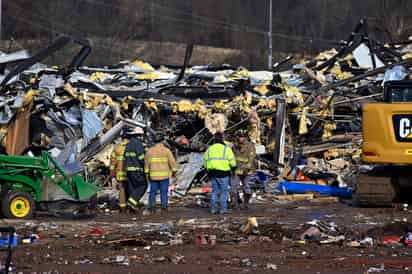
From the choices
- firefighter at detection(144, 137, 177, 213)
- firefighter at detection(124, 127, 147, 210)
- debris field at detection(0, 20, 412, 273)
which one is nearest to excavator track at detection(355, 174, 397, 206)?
debris field at detection(0, 20, 412, 273)

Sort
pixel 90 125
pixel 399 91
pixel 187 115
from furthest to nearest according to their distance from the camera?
pixel 187 115 → pixel 90 125 → pixel 399 91

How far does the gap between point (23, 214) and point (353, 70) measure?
47.8 feet

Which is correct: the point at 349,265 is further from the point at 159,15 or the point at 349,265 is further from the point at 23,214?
the point at 159,15

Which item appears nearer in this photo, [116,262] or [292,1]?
[116,262]

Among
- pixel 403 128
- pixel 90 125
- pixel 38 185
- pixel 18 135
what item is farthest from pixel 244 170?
pixel 18 135

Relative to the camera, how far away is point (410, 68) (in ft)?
81.3

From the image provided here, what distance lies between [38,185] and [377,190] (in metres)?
6.87

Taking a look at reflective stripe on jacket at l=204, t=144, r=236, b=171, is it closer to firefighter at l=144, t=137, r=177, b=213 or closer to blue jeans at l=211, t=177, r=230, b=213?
blue jeans at l=211, t=177, r=230, b=213

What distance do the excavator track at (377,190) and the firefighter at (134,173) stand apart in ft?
14.8

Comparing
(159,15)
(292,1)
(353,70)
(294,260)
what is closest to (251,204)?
(294,260)

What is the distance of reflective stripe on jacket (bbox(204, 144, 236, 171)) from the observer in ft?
56.5

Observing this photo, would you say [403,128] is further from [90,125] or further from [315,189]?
[90,125]

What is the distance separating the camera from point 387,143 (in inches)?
690

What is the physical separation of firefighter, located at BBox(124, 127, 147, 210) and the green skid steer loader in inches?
40.4
